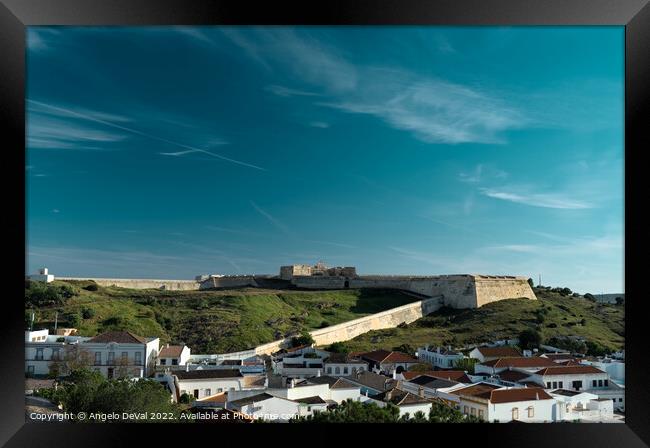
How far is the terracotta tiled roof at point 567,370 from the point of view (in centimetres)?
859

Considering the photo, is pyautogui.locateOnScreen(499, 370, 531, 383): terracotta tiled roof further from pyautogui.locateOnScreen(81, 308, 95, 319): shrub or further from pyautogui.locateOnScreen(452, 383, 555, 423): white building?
pyautogui.locateOnScreen(81, 308, 95, 319): shrub

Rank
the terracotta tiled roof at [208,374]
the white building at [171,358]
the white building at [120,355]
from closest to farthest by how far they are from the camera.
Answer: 1. the terracotta tiled roof at [208,374]
2. the white building at [120,355]
3. the white building at [171,358]

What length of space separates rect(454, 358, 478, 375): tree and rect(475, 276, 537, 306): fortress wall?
39.1ft

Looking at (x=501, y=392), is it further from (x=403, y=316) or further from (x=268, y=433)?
(x=403, y=316)

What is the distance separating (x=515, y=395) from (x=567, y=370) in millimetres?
2635

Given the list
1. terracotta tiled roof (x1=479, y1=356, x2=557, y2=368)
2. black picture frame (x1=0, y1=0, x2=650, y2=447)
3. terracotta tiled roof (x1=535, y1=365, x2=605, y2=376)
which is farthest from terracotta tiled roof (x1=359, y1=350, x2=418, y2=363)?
black picture frame (x1=0, y1=0, x2=650, y2=447)

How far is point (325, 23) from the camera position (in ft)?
10.8

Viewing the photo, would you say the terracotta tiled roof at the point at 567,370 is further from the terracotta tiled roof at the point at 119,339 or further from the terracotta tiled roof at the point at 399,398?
the terracotta tiled roof at the point at 119,339

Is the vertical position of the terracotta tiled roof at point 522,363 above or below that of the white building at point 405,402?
below

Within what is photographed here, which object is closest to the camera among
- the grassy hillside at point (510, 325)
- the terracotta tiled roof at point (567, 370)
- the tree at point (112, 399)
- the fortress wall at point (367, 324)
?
the tree at point (112, 399)

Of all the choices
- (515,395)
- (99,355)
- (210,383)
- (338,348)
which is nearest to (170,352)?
(99,355)

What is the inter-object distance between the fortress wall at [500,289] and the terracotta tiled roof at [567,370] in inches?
549

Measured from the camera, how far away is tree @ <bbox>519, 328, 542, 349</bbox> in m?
14.7

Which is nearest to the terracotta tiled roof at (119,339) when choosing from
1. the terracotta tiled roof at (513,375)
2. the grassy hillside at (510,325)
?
the terracotta tiled roof at (513,375)
